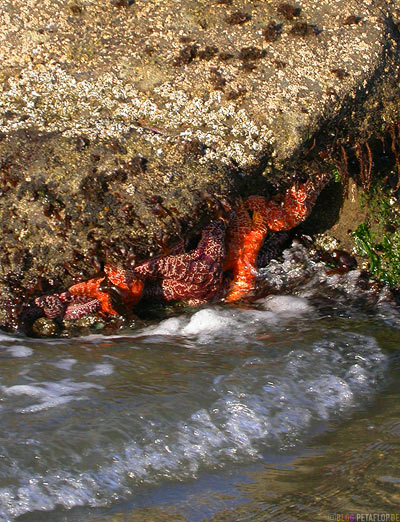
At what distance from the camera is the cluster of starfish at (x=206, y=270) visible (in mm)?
5551

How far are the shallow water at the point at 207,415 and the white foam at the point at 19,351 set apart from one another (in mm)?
21

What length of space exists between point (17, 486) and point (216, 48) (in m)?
3.86

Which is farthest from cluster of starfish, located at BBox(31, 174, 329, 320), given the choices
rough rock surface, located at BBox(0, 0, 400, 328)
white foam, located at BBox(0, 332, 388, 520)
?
white foam, located at BBox(0, 332, 388, 520)

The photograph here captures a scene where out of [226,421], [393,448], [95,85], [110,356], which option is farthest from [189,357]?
[95,85]

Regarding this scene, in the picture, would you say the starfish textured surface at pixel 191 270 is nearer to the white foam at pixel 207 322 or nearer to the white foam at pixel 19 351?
the white foam at pixel 207 322

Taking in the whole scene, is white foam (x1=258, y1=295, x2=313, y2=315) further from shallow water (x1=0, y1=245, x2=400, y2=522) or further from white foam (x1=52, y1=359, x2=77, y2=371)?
white foam (x1=52, y1=359, x2=77, y2=371)

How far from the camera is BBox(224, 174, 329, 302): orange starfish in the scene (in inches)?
236

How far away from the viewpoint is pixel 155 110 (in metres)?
5.57

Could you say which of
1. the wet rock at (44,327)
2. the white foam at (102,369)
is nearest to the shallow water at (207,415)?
the white foam at (102,369)

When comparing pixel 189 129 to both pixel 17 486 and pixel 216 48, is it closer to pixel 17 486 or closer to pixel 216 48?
pixel 216 48

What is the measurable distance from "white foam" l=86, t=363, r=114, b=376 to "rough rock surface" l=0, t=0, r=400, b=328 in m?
0.83

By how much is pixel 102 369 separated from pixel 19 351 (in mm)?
662

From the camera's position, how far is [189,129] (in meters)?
5.52

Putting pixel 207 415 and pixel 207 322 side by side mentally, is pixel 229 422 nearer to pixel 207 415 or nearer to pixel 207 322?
pixel 207 415
